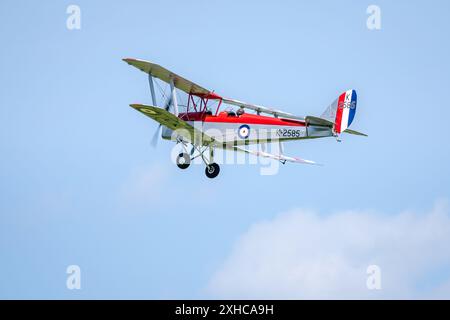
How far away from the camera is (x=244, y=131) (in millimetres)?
31484

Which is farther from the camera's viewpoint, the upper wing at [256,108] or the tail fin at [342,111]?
the upper wing at [256,108]

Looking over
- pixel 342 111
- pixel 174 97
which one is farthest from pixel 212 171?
pixel 342 111

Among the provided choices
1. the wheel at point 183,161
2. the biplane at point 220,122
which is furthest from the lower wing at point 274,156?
the wheel at point 183,161

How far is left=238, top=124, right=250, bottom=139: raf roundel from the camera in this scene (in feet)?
103

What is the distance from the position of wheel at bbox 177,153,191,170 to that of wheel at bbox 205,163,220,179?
92 cm

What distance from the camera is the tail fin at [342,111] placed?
30.8 metres

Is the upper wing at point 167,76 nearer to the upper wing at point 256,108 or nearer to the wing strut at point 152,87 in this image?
the wing strut at point 152,87

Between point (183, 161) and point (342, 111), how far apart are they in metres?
5.79

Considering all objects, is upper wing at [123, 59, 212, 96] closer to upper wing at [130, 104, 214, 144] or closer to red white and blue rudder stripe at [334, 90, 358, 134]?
upper wing at [130, 104, 214, 144]

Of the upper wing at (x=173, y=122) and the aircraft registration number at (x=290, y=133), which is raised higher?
the upper wing at (x=173, y=122)

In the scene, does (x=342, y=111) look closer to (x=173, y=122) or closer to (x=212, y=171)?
(x=212, y=171)

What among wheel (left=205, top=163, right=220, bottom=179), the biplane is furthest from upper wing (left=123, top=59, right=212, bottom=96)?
wheel (left=205, top=163, right=220, bottom=179)
